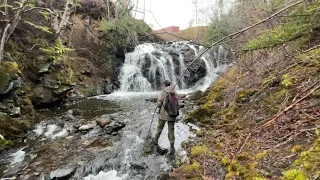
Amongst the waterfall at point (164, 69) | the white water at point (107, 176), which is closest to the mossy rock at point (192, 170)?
the white water at point (107, 176)

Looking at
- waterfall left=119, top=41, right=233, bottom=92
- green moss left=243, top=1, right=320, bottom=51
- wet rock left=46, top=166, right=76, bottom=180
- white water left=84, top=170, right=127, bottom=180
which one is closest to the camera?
green moss left=243, top=1, right=320, bottom=51

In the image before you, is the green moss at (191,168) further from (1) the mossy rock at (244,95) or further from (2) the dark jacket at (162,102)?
(1) the mossy rock at (244,95)

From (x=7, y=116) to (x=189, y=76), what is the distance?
16748mm

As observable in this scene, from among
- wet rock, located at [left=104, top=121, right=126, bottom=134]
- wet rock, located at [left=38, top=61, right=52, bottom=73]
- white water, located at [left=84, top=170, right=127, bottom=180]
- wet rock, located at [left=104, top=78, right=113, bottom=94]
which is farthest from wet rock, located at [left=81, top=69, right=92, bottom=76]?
white water, located at [left=84, top=170, right=127, bottom=180]

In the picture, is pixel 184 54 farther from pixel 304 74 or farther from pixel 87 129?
pixel 304 74

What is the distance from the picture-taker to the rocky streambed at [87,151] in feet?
17.8

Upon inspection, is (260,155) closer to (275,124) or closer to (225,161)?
(225,161)

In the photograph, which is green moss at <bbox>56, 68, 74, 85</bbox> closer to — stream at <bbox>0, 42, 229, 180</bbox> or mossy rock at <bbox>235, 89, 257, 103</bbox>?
stream at <bbox>0, 42, 229, 180</bbox>

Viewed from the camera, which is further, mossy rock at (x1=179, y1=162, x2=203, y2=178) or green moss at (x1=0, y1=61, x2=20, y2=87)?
green moss at (x1=0, y1=61, x2=20, y2=87)

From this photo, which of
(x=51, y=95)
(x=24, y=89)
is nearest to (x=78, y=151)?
(x=24, y=89)

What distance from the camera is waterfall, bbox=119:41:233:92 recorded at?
68.0ft

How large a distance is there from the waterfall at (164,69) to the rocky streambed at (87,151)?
34.5 feet

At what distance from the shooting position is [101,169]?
564 cm

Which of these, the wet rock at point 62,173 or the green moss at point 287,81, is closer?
the green moss at point 287,81
